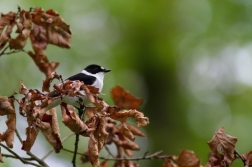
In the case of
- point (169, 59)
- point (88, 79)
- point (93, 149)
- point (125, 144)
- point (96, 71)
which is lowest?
point (93, 149)

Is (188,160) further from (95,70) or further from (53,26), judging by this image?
(95,70)

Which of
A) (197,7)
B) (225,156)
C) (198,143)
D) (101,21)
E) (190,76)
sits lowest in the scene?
(225,156)

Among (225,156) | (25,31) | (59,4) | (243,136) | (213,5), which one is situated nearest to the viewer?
(225,156)

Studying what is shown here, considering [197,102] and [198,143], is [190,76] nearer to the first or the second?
[197,102]

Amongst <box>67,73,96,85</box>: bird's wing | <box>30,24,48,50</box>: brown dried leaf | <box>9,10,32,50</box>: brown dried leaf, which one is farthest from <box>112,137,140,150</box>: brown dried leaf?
<box>9,10,32,50</box>: brown dried leaf

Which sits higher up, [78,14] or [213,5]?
[213,5]

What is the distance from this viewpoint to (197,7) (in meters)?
10.3

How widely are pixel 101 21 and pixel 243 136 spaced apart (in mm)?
3730

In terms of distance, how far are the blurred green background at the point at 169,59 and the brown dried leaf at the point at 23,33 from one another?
5578mm

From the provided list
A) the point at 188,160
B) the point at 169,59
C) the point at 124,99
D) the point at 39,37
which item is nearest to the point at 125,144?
the point at 124,99

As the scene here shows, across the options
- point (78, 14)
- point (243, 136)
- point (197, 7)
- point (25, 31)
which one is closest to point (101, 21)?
point (78, 14)

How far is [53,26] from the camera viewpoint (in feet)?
10.4

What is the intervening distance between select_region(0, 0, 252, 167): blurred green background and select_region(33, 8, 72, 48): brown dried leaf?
214 inches

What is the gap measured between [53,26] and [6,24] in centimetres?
33
